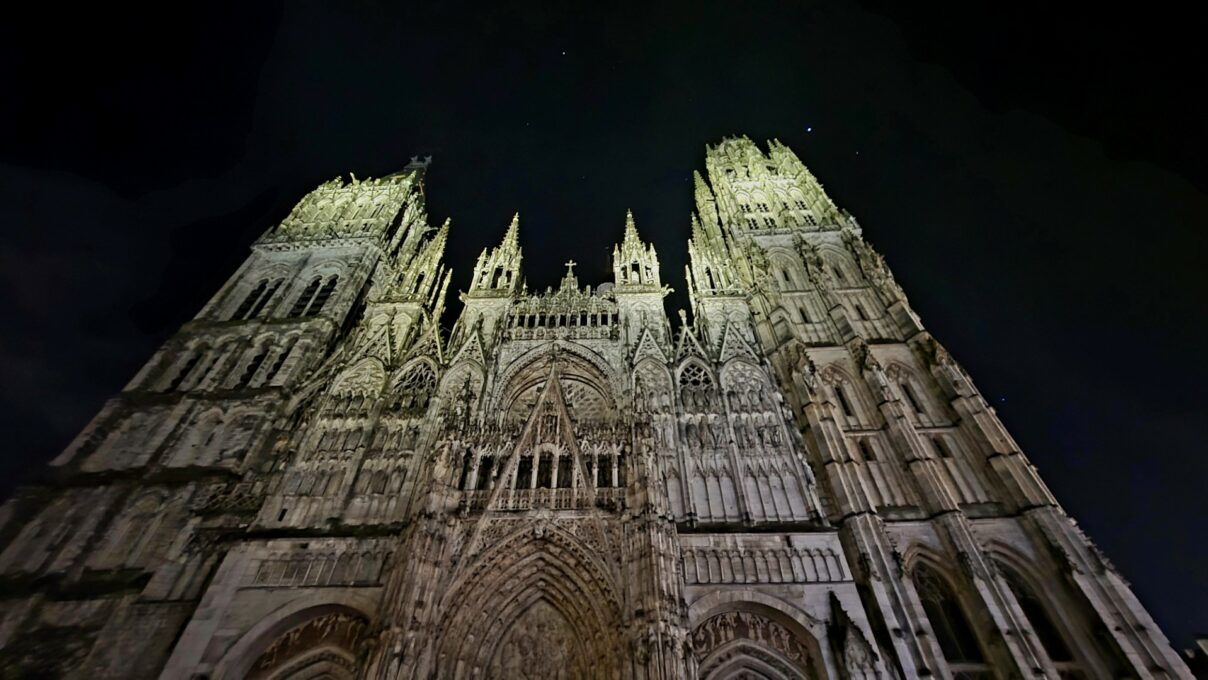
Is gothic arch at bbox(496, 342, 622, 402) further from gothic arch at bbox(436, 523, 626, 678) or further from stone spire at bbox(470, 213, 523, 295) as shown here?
gothic arch at bbox(436, 523, 626, 678)

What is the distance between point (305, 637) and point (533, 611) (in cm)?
636

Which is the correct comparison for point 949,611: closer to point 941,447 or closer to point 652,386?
point 941,447

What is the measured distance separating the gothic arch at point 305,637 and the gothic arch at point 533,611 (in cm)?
261

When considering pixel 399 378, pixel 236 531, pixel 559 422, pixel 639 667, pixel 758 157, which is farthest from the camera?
pixel 758 157

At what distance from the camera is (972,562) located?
14.4 meters

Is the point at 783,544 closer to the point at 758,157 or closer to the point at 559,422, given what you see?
the point at 559,422

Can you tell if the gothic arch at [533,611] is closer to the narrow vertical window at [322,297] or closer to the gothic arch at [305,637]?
the gothic arch at [305,637]

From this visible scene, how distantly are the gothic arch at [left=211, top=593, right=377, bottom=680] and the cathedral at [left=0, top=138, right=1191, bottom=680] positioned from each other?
72mm

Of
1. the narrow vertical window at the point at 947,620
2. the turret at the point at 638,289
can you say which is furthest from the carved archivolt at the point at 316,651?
the narrow vertical window at the point at 947,620

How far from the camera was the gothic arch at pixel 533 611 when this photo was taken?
13.3 m

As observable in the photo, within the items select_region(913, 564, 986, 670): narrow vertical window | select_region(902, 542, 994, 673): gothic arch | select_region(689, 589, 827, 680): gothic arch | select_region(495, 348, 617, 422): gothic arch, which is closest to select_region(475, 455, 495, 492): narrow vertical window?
select_region(495, 348, 617, 422): gothic arch

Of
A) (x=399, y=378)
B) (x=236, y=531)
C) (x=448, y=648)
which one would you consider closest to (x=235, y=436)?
(x=236, y=531)

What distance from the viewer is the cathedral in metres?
13.3

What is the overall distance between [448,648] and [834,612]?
10.2 meters
